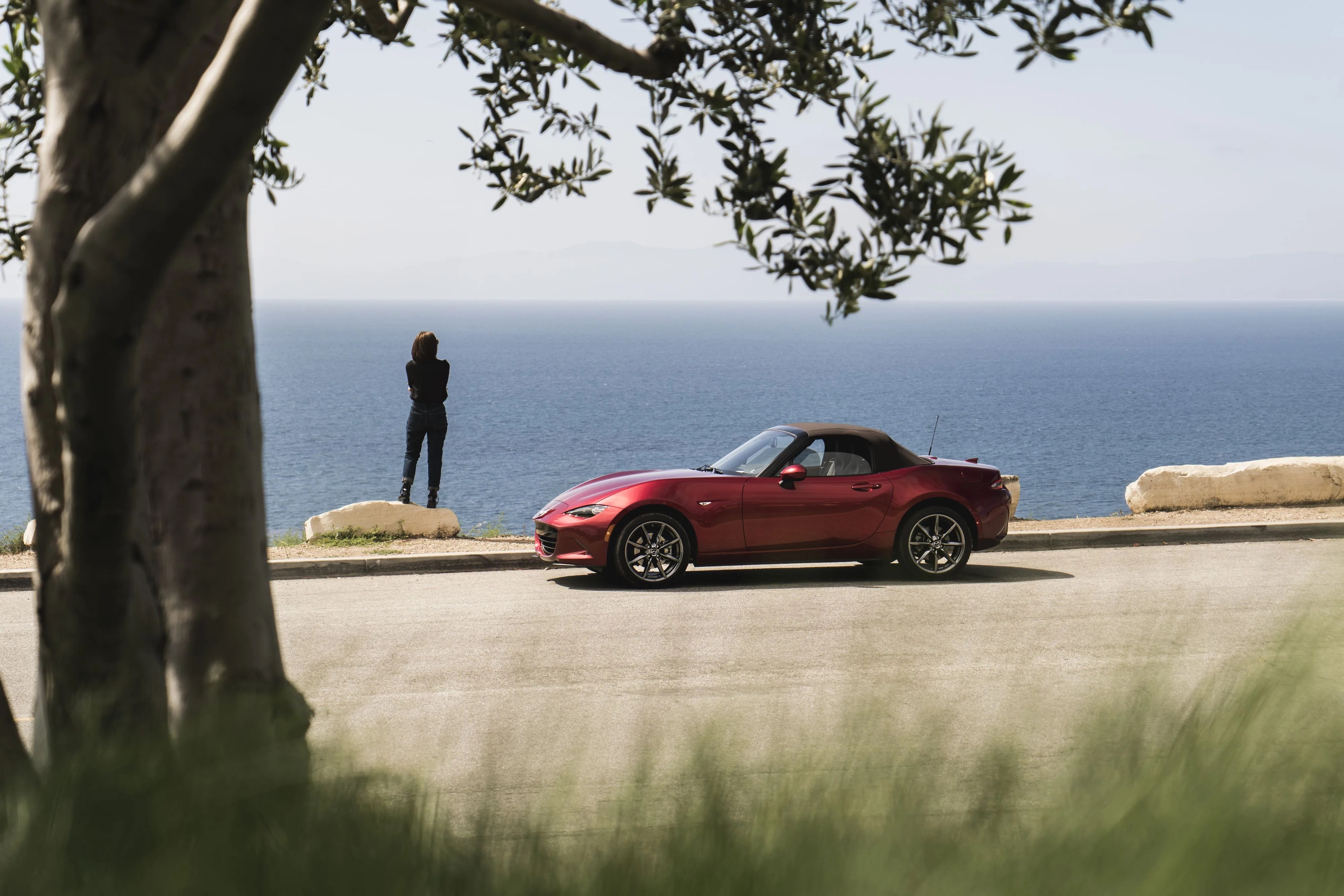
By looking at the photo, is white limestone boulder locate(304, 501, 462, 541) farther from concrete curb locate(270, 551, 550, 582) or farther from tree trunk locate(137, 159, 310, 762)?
tree trunk locate(137, 159, 310, 762)

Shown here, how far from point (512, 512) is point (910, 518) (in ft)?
108

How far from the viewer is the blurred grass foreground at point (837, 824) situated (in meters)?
1.67

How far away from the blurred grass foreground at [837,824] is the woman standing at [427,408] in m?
13.8

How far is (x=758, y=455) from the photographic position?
12.4 metres

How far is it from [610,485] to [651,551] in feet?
2.68

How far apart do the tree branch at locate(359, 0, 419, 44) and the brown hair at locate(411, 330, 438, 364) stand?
9555 mm

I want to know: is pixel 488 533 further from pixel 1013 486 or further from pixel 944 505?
pixel 1013 486

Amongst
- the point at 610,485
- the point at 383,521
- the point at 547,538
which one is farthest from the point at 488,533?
the point at 610,485

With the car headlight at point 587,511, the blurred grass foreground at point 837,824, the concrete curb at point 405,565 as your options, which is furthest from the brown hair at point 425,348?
the blurred grass foreground at point 837,824

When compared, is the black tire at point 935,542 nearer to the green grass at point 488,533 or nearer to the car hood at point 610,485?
the car hood at point 610,485

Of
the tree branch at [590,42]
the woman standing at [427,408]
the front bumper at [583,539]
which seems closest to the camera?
the tree branch at [590,42]

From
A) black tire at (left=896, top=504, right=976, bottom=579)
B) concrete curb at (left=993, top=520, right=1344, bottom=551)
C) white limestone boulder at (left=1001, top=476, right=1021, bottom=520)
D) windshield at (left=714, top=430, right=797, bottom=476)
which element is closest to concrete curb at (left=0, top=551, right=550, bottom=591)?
windshield at (left=714, top=430, right=797, bottom=476)

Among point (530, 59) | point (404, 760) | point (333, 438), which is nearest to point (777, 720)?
point (404, 760)

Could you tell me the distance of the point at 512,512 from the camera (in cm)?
4394
